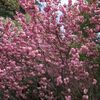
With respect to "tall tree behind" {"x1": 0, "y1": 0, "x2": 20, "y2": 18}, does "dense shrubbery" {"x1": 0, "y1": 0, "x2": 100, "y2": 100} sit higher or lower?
higher

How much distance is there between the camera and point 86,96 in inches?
220

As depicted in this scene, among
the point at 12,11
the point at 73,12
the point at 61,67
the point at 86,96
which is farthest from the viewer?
the point at 12,11

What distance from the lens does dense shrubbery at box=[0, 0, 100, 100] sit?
5.96 metres

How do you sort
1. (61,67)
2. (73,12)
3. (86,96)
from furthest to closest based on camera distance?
(73,12), (61,67), (86,96)

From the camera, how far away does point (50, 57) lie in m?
6.41

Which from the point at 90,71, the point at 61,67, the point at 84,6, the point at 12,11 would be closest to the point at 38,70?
the point at 61,67

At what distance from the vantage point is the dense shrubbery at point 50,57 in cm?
596

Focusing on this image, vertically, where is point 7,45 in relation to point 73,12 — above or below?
below

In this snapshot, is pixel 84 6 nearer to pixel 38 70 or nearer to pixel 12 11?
pixel 38 70

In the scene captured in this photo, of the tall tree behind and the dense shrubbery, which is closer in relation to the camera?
the dense shrubbery

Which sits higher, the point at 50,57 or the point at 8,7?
the point at 50,57

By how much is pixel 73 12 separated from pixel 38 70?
1.13 m

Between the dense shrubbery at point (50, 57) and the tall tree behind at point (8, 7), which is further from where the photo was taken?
the tall tree behind at point (8, 7)

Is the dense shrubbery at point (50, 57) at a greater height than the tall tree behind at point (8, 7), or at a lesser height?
greater
